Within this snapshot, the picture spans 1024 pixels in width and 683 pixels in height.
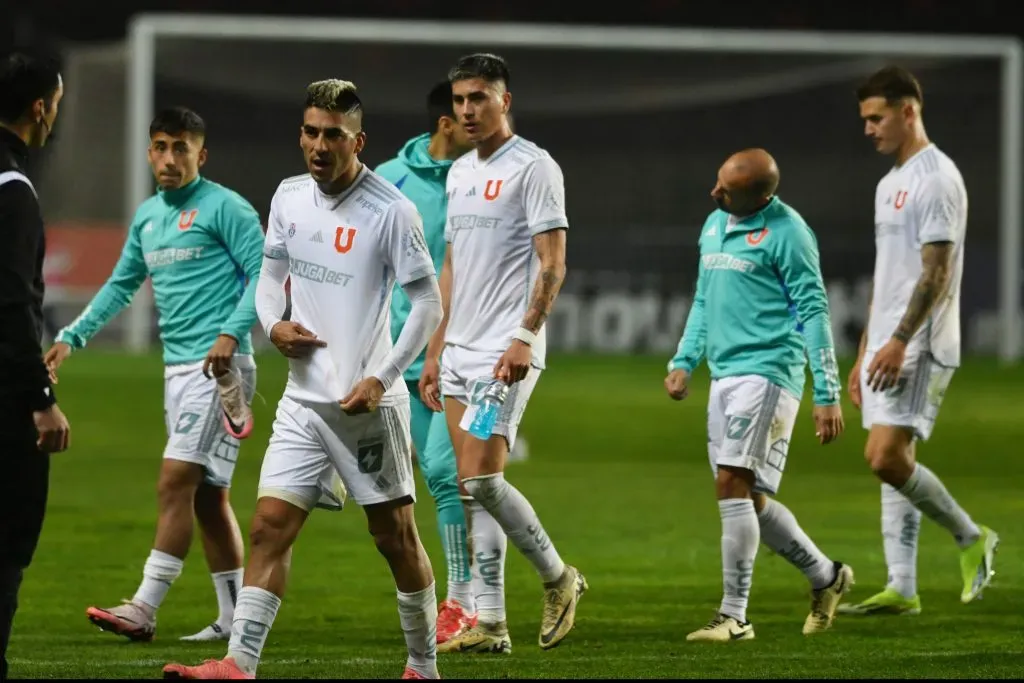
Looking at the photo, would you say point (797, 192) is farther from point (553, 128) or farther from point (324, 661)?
point (324, 661)

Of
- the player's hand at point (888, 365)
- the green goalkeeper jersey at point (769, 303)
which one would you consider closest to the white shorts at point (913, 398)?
the player's hand at point (888, 365)

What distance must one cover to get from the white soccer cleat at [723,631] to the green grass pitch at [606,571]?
80 mm

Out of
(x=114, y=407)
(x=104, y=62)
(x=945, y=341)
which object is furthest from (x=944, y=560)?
(x=104, y=62)

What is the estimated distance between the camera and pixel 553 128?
28.8 meters

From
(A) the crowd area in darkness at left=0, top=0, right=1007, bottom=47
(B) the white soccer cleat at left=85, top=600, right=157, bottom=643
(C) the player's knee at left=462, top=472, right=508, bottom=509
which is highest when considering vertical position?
(A) the crowd area in darkness at left=0, top=0, right=1007, bottom=47

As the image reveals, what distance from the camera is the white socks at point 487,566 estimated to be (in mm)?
6359

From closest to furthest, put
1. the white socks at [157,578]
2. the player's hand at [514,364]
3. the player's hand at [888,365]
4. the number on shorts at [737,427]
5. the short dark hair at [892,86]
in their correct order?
the player's hand at [514,364] < the white socks at [157,578] < the number on shorts at [737,427] < the player's hand at [888,365] < the short dark hair at [892,86]

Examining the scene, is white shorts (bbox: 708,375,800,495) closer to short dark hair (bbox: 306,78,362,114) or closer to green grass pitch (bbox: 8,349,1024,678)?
green grass pitch (bbox: 8,349,1024,678)

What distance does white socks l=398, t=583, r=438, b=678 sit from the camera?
17.5ft

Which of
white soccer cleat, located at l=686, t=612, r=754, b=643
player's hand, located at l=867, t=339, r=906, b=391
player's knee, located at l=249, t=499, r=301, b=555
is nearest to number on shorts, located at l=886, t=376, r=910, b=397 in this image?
player's hand, located at l=867, t=339, r=906, b=391

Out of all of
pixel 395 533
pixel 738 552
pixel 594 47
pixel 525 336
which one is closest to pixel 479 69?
pixel 525 336

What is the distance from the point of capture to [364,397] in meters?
5.13

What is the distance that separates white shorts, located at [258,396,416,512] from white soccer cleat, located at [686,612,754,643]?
1725mm

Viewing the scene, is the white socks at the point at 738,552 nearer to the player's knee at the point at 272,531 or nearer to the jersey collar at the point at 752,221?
the jersey collar at the point at 752,221
